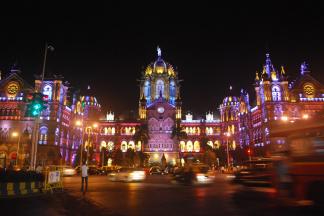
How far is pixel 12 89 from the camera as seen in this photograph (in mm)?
78562

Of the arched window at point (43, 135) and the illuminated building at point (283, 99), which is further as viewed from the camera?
the illuminated building at point (283, 99)

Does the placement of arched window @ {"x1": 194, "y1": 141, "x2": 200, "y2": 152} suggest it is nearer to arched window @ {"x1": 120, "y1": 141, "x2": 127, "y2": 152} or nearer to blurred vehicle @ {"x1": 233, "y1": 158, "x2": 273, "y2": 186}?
arched window @ {"x1": 120, "y1": 141, "x2": 127, "y2": 152}

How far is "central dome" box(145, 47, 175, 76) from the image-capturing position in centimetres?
11331

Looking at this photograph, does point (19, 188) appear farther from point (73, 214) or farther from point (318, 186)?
point (318, 186)

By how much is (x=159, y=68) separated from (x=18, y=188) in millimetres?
97524

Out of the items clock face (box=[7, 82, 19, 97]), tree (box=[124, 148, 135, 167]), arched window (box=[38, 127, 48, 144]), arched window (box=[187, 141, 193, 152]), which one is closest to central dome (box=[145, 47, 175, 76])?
arched window (box=[187, 141, 193, 152])

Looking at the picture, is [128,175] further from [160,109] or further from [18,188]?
[160,109]

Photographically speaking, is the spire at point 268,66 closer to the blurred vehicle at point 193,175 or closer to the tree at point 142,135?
the tree at point 142,135

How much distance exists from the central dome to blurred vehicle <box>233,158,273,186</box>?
297 ft

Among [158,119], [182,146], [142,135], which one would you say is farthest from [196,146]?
[142,135]

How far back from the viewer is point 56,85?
79.9 meters

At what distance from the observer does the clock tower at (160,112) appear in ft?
315

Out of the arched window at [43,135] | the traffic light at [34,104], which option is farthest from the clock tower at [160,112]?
the traffic light at [34,104]

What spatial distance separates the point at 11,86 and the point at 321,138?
82.3 meters
